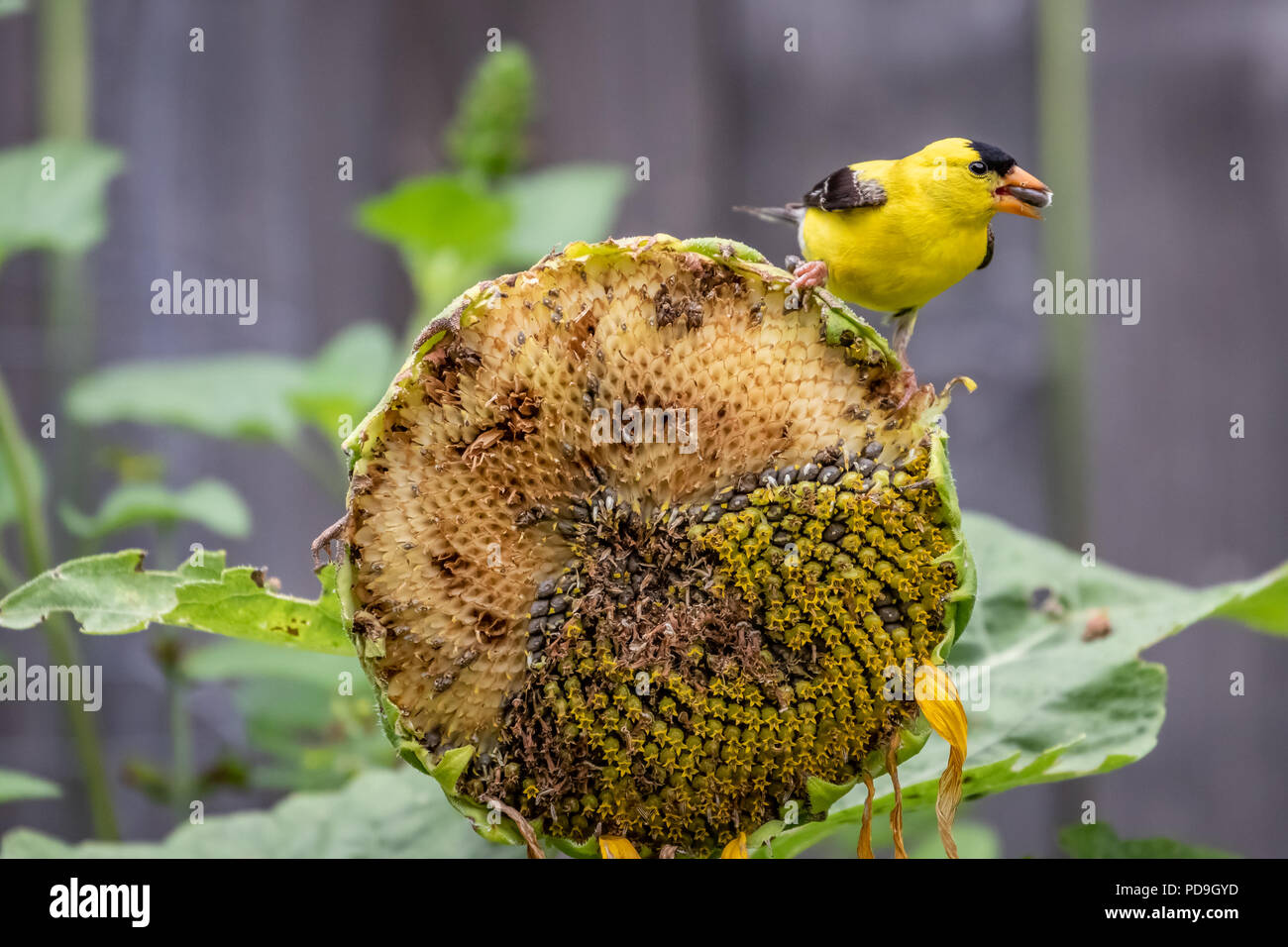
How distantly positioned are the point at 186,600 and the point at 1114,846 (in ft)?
3.03

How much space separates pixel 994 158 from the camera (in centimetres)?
81

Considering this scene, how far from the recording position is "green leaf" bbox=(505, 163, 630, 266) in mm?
2014

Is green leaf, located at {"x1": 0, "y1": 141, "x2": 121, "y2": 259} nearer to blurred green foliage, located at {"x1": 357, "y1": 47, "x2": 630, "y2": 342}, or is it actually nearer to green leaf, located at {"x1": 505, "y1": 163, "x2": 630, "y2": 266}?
blurred green foliage, located at {"x1": 357, "y1": 47, "x2": 630, "y2": 342}

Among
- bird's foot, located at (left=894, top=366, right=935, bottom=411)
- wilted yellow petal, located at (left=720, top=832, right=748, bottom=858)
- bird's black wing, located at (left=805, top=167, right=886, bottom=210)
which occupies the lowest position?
wilted yellow petal, located at (left=720, top=832, right=748, bottom=858)

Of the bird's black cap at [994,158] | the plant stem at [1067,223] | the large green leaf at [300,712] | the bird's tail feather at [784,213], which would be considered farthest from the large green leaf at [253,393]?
the plant stem at [1067,223]

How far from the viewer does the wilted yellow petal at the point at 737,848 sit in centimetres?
72

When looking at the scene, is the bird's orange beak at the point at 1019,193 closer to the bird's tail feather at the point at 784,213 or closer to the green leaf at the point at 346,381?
the bird's tail feather at the point at 784,213

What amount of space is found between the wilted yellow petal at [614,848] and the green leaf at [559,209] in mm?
1397

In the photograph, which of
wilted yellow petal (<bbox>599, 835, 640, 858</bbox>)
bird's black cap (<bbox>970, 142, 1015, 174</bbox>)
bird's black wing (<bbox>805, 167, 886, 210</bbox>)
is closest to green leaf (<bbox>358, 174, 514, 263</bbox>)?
bird's black wing (<bbox>805, 167, 886, 210</bbox>)

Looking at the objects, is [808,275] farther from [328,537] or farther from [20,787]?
[20,787]

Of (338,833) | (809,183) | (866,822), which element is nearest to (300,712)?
(338,833)

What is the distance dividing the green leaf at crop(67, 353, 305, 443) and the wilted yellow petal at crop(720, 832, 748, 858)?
1.18 m

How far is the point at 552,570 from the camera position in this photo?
0.74 metres

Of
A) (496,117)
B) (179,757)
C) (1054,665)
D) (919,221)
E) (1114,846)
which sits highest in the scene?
(496,117)
